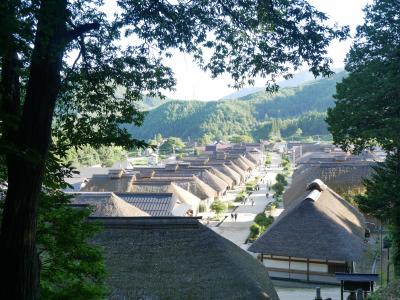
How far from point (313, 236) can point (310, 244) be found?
0.54 m

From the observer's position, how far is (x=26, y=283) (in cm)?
451

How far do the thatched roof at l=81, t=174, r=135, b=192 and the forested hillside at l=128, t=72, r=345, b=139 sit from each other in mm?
96926

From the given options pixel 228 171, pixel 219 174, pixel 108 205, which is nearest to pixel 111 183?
pixel 219 174

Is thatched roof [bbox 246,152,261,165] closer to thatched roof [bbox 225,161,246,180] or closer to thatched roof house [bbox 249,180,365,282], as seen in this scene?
thatched roof [bbox 225,161,246,180]

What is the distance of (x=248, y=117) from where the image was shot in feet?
556

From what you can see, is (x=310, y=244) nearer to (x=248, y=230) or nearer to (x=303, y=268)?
(x=303, y=268)

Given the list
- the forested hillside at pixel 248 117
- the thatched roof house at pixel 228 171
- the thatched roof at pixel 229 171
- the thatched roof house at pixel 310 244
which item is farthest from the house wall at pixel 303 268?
the forested hillside at pixel 248 117

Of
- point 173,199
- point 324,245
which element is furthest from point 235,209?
point 324,245

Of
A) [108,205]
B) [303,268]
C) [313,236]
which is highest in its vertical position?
[108,205]

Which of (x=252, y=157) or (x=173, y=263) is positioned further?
(x=252, y=157)

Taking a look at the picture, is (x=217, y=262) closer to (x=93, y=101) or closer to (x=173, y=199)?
(x=93, y=101)

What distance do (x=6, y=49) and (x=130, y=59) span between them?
2452 millimetres

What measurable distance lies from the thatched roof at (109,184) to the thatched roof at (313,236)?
19.1m

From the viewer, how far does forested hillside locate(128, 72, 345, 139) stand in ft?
439
